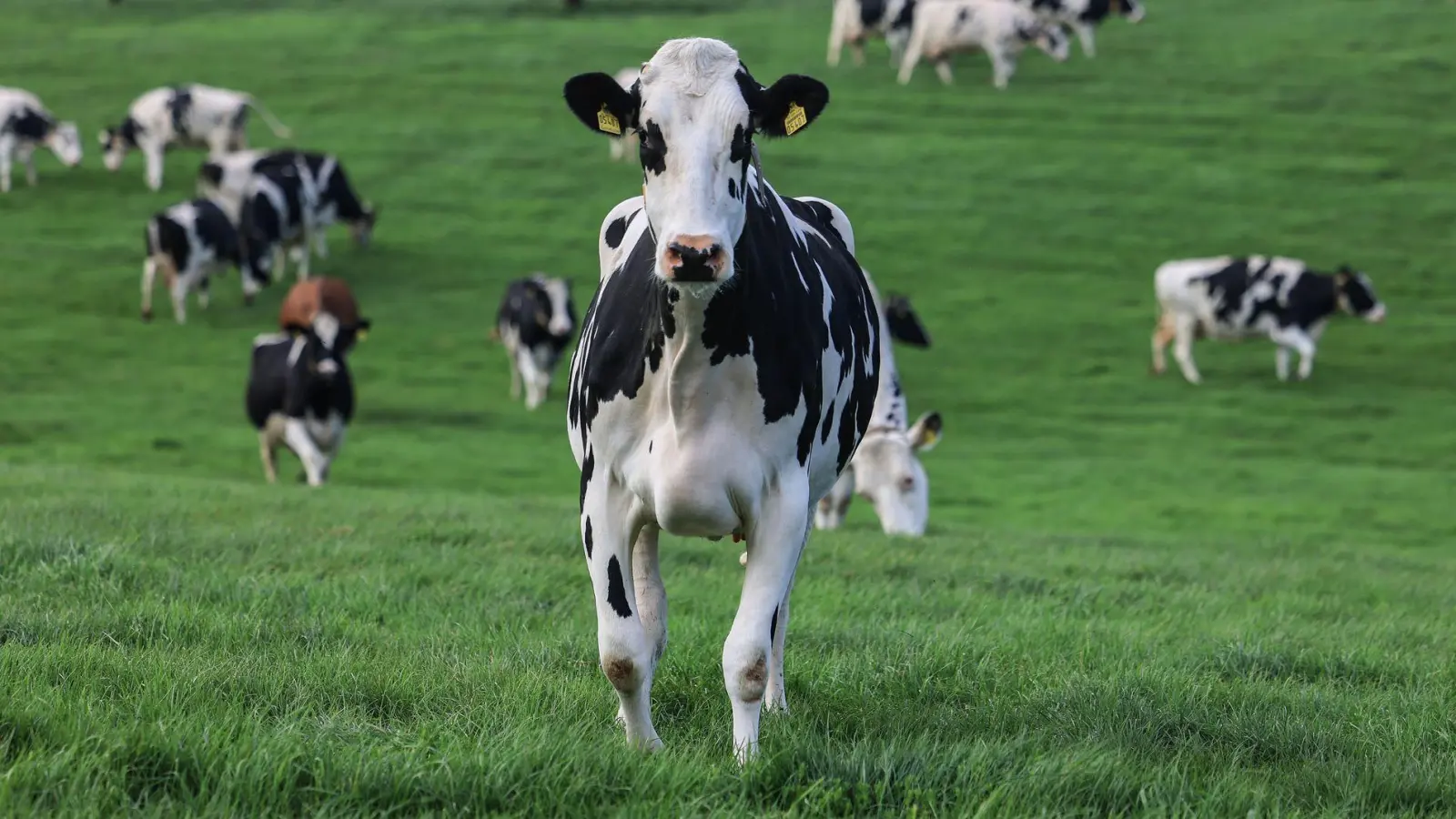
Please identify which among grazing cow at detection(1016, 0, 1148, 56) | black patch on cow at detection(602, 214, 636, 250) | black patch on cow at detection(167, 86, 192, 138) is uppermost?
grazing cow at detection(1016, 0, 1148, 56)

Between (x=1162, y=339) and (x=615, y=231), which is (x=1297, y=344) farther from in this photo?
(x=615, y=231)

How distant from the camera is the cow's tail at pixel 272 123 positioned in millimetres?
38188

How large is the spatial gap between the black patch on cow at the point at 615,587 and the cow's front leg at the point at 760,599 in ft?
1.26

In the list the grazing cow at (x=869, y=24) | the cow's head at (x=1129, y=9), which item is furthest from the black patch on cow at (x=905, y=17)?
the cow's head at (x=1129, y=9)

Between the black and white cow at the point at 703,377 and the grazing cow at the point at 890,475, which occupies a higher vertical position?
the black and white cow at the point at 703,377

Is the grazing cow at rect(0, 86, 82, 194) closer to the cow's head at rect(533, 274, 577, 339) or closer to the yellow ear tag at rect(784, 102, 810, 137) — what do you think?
the cow's head at rect(533, 274, 577, 339)

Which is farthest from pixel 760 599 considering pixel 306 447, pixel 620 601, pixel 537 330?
pixel 537 330

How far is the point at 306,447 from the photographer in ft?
60.5

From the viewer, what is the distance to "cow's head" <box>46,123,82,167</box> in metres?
37.0

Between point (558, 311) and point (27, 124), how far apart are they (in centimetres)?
1809

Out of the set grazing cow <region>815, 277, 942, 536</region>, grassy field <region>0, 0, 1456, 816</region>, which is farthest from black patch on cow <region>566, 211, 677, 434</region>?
grazing cow <region>815, 277, 942, 536</region>

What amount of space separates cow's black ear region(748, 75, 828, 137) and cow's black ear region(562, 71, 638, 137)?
15.6 inches

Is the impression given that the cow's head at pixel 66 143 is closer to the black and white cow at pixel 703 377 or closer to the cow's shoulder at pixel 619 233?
the cow's shoulder at pixel 619 233

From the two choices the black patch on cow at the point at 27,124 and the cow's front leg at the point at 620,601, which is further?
the black patch on cow at the point at 27,124
